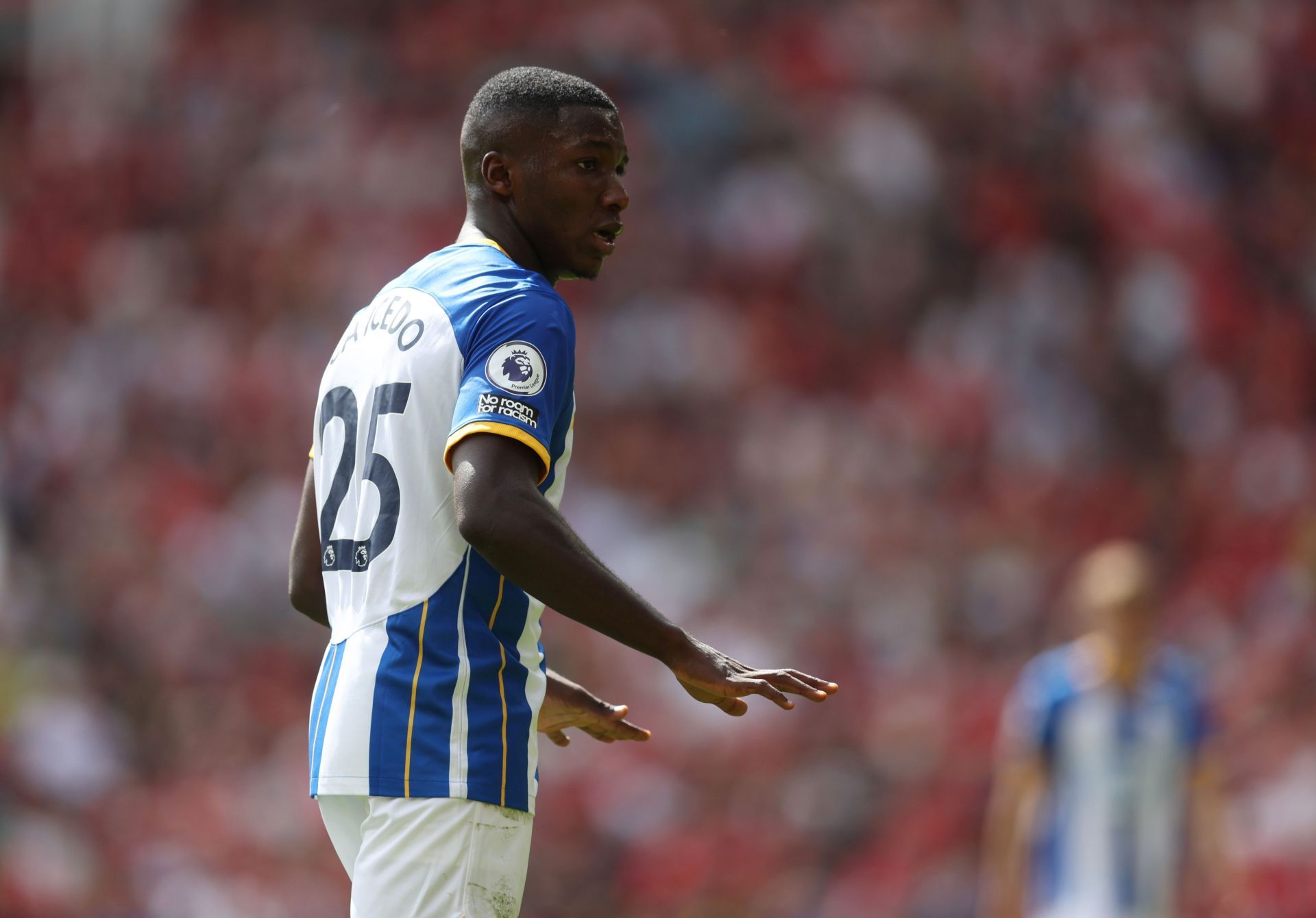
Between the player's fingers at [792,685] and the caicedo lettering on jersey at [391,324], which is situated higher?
the caicedo lettering on jersey at [391,324]

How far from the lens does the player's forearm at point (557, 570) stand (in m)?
2.83

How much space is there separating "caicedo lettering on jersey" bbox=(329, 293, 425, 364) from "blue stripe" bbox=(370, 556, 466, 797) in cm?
43

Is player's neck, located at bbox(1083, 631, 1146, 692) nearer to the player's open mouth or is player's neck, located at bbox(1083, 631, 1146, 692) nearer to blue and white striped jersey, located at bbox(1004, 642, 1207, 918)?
blue and white striped jersey, located at bbox(1004, 642, 1207, 918)

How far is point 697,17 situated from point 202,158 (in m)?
4.37

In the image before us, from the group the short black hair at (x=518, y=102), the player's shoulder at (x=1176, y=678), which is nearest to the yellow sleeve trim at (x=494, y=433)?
the short black hair at (x=518, y=102)

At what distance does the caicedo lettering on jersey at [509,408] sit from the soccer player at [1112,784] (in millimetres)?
4428

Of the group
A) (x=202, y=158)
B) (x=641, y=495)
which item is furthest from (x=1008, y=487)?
(x=202, y=158)

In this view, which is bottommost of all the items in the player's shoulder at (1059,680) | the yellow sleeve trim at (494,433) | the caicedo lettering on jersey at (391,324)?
the yellow sleeve trim at (494,433)

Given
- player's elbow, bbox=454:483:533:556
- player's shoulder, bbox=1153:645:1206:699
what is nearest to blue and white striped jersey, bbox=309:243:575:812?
player's elbow, bbox=454:483:533:556

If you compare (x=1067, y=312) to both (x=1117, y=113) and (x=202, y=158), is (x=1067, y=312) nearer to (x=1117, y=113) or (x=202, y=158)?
(x=1117, y=113)

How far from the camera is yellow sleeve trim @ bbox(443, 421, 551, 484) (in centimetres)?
290

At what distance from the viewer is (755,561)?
11086mm

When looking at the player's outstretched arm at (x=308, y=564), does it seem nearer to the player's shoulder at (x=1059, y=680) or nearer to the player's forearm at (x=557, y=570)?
the player's forearm at (x=557, y=570)

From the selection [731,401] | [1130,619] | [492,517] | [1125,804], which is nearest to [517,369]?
[492,517]
